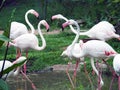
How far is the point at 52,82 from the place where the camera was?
7379 millimetres

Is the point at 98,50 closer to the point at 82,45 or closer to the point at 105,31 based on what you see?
the point at 82,45

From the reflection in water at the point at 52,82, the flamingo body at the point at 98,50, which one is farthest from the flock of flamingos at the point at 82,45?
the reflection in water at the point at 52,82

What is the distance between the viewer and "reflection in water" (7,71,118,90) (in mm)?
6869

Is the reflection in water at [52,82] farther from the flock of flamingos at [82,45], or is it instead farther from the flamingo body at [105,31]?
the flamingo body at [105,31]

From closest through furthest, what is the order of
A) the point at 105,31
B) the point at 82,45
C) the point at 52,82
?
the point at 82,45 → the point at 52,82 → the point at 105,31

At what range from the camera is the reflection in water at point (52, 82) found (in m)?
6.87

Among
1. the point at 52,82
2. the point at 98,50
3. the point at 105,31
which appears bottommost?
the point at 52,82

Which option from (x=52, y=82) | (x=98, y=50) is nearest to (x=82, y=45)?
(x=98, y=50)

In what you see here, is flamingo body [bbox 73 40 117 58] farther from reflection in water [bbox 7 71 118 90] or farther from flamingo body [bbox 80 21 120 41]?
flamingo body [bbox 80 21 120 41]

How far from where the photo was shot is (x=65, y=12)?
16250 millimetres

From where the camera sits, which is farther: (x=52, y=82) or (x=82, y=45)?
(x=52, y=82)

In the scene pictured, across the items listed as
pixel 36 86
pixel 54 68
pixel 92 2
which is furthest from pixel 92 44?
pixel 92 2

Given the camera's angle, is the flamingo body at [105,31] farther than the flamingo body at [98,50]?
Yes

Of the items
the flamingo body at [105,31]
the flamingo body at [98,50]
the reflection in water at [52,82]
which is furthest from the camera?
the flamingo body at [105,31]
